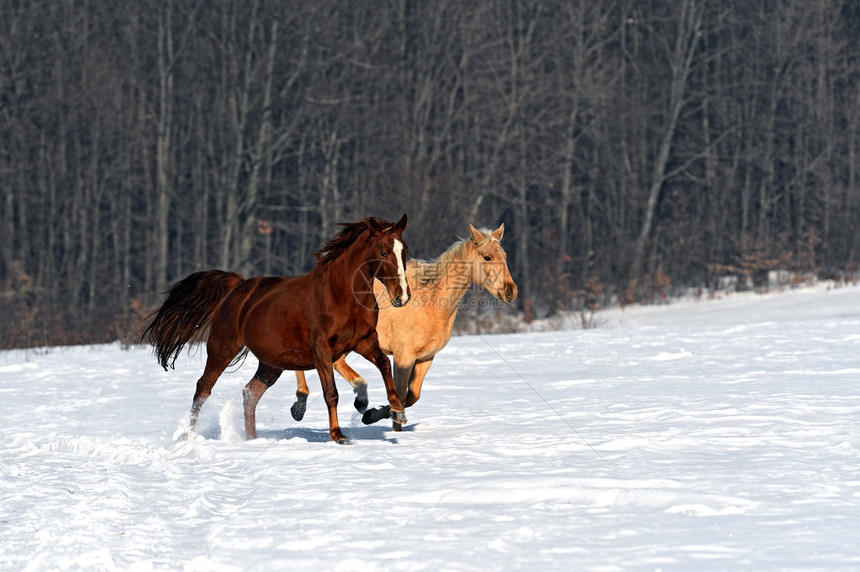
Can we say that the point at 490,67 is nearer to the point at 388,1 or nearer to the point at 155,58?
the point at 388,1

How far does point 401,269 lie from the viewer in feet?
23.9

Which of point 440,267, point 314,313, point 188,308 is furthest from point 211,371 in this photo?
point 440,267

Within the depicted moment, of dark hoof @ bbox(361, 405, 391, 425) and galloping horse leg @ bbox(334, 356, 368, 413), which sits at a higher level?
galloping horse leg @ bbox(334, 356, 368, 413)

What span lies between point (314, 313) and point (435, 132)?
2185cm

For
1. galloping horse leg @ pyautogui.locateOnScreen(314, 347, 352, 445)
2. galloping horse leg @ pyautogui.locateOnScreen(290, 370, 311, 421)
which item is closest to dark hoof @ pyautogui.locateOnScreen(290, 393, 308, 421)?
galloping horse leg @ pyautogui.locateOnScreen(290, 370, 311, 421)

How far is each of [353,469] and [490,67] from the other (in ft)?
73.6

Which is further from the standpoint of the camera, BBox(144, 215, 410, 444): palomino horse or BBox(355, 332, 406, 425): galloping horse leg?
BBox(355, 332, 406, 425): galloping horse leg

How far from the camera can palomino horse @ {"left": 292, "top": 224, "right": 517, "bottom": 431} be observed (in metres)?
8.30

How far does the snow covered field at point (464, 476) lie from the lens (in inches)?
188

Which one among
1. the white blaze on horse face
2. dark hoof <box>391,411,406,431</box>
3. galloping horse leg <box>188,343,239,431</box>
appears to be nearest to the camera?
the white blaze on horse face

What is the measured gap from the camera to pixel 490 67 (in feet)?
91.7

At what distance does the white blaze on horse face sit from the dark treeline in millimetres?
16887

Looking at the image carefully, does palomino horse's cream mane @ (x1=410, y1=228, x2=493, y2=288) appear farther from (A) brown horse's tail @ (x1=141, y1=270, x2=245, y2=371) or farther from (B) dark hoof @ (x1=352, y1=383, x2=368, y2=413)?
(A) brown horse's tail @ (x1=141, y1=270, x2=245, y2=371)

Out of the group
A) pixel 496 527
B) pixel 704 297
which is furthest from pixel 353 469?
pixel 704 297
